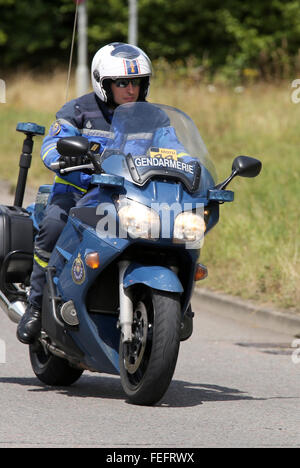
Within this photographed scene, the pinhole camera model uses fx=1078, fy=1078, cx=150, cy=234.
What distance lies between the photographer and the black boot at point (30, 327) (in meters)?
6.29

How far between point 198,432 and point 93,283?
102 cm

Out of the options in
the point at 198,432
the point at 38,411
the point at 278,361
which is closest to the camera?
the point at 198,432

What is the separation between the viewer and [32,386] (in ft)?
21.6

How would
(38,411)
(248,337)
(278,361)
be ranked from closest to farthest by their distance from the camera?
(38,411), (278,361), (248,337)

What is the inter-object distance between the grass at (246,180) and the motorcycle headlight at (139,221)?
14.7 ft

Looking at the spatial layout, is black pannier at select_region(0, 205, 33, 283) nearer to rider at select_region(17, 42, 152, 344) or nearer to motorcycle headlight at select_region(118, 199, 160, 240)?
rider at select_region(17, 42, 152, 344)

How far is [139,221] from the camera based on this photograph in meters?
5.45

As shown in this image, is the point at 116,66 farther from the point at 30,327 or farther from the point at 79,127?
the point at 30,327

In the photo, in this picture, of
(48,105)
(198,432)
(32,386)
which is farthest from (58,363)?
(48,105)

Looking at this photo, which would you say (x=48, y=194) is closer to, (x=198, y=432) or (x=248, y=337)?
(x=198, y=432)

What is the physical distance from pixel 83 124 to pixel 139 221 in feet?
3.66

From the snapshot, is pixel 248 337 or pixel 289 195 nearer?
pixel 248 337

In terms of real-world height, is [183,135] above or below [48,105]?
below

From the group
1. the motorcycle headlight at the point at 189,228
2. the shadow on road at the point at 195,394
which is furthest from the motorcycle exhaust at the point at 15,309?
the motorcycle headlight at the point at 189,228
